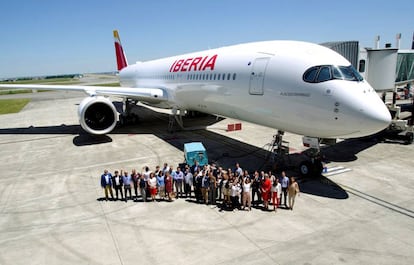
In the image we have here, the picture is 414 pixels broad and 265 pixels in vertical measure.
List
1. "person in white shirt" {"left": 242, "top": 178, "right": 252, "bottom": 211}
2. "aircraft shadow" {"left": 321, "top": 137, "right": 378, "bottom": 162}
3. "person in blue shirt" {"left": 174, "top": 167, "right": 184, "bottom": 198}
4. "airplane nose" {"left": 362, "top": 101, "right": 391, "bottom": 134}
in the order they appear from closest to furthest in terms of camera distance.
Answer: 1. "airplane nose" {"left": 362, "top": 101, "right": 391, "bottom": 134}
2. "person in white shirt" {"left": 242, "top": 178, "right": 252, "bottom": 211}
3. "person in blue shirt" {"left": 174, "top": 167, "right": 184, "bottom": 198}
4. "aircraft shadow" {"left": 321, "top": 137, "right": 378, "bottom": 162}

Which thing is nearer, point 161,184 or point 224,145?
point 161,184

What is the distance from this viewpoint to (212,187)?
28.3ft

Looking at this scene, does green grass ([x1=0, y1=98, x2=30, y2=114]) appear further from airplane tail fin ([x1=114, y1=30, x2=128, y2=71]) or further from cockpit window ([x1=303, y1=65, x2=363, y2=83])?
cockpit window ([x1=303, y1=65, x2=363, y2=83])

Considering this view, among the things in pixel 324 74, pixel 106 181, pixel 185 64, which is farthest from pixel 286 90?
pixel 185 64

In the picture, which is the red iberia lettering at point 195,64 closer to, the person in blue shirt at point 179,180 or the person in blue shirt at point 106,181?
the person in blue shirt at point 179,180

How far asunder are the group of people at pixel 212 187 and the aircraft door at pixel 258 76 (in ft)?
10.5

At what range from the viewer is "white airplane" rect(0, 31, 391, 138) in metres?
8.29

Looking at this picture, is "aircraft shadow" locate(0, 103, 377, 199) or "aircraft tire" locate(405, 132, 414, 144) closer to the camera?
"aircraft shadow" locate(0, 103, 377, 199)

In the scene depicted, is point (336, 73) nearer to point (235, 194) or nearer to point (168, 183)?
point (235, 194)

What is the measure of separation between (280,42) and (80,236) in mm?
9169

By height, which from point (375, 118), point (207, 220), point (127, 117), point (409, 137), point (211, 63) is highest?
point (211, 63)

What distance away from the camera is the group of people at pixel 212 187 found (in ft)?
27.1

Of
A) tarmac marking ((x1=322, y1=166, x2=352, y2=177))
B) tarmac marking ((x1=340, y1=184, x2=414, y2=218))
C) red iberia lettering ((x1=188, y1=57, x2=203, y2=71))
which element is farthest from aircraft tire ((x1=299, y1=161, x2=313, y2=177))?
red iberia lettering ((x1=188, y1=57, x2=203, y2=71))

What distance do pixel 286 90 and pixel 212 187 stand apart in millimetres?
3916
